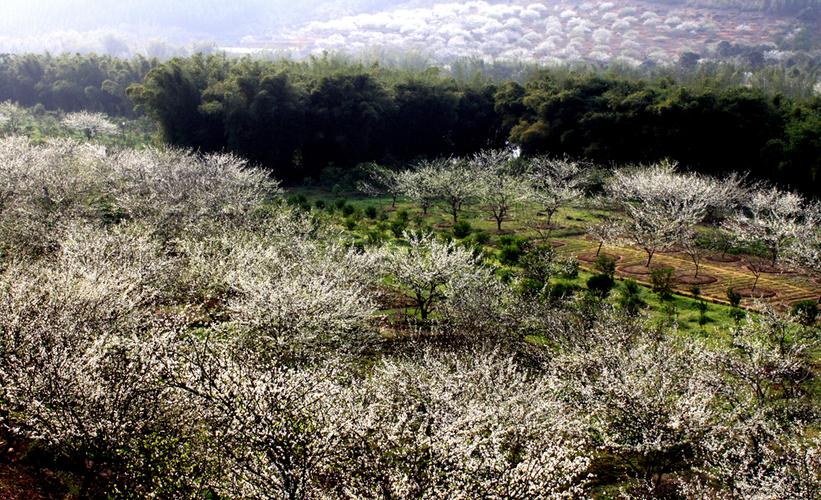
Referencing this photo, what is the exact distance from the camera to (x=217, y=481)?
10789 millimetres

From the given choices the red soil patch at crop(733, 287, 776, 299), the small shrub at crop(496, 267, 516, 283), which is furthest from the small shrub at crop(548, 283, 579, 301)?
the red soil patch at crop(733, 287, 776, 299)

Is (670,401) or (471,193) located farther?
(471,193)

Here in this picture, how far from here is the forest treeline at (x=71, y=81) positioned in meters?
90.9

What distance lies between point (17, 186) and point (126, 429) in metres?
25.8

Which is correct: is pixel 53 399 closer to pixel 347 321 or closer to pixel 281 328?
pixel 281 328

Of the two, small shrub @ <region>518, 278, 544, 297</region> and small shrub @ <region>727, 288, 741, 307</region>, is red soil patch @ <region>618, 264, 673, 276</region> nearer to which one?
small shrub @ <region>727, 288, 741, 307</region>

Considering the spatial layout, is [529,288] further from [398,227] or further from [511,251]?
[398,227]

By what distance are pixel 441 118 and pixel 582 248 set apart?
123 ft

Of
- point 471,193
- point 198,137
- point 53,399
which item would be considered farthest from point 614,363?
point 198,137

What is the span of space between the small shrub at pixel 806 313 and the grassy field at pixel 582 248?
1855 millimetres

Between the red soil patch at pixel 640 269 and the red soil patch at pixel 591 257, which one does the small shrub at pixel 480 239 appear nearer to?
the red soil patch at pixel 591 257

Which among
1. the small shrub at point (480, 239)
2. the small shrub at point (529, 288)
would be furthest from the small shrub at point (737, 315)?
the small shrub at point (480, 239)

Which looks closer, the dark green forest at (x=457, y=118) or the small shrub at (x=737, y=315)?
the small shrub at (x=737, y=315)

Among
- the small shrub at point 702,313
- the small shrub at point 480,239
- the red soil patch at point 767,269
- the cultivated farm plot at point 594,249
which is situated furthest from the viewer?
the small shrub at point 480,239
